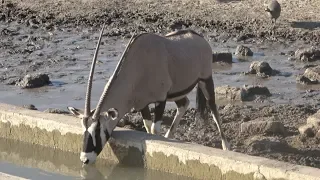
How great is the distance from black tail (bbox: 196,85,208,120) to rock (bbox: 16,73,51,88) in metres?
3.98

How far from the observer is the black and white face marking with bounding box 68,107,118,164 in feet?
26.8

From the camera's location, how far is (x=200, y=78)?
9.74 metres

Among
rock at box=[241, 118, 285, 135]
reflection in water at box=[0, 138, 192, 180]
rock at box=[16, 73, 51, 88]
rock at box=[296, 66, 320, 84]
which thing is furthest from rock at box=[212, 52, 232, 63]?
reflection in water at box=[0, 138, 192, 180]

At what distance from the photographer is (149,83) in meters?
8.96

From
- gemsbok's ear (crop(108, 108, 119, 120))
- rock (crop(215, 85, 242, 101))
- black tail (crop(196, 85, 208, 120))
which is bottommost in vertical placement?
rock (crop(215, 85, 242, 101))

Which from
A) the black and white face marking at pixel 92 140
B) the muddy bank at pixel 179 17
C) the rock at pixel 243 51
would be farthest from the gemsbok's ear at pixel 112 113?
the muddy bank at pixel 179 17

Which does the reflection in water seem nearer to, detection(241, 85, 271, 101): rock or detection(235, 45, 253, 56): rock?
detection(241, 85, 271, 101): rock

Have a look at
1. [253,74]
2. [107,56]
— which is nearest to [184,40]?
[253,74]

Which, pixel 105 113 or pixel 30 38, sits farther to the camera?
pixel 30 38

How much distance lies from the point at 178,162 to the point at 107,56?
782 centimetres

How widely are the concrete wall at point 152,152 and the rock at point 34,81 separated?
3.84 meters

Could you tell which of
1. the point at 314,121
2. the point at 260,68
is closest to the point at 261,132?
the point at 314,121

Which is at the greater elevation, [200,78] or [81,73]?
[200,78]

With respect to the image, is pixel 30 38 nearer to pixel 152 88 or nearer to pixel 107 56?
pixel 107 56
